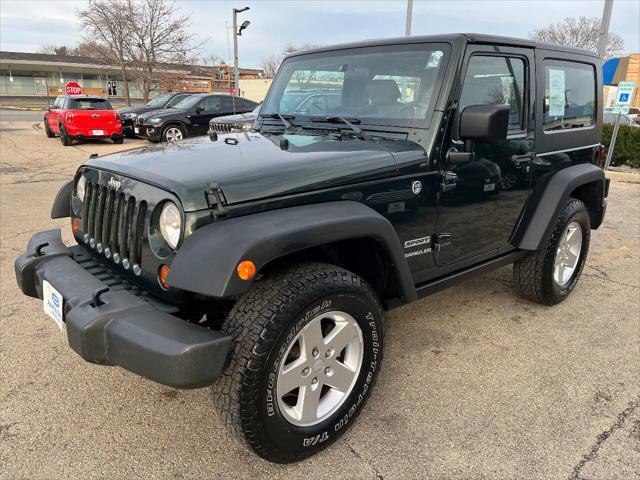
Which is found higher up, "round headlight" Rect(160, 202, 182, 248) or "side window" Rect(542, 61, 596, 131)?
"side window" Rect(542, 61, 596, 131)

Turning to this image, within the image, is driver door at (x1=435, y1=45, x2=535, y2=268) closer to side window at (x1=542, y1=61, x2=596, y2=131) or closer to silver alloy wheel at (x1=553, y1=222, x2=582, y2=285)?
side window at (x1=542, y1=61, x2=596, y2=131)

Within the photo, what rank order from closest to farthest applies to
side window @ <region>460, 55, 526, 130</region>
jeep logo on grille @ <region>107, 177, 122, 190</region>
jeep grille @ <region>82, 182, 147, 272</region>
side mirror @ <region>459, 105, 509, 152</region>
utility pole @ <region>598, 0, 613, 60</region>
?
jeep grille @ <region>82, 182, 147, 272</region>
jeep logo on grille @ <region>107, 177, 122, 190</region>
side mirror @ <region>459, 105, 509, 152</region>
side window @ <region>460, 55, 526, 130</region>
utility pole @ <region>598, 0, 613, 60</region>

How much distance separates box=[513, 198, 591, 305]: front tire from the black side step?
173 millimetres

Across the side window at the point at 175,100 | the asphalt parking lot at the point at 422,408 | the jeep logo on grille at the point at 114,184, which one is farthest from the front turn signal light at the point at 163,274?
the side window at the point at 175,100

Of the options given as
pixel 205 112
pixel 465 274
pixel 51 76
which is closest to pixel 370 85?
pixel 465 274

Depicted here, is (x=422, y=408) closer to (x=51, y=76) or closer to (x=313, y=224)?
(x=313, y=224)

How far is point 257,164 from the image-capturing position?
7.38ft

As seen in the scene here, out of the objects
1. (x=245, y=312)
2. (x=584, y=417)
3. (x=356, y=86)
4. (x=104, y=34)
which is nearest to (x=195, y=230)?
(x=245, y=312)

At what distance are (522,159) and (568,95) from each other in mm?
909

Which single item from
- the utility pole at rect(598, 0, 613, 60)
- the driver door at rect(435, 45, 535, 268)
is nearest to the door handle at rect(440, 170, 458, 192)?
the driver door at rect(435, 45, 535, 268)

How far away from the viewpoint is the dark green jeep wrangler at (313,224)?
1.92 meters

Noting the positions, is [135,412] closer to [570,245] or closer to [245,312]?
[245,312]

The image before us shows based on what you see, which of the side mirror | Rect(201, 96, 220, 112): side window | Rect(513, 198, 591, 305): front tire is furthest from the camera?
Rect(201, 96, 220, 112): side window

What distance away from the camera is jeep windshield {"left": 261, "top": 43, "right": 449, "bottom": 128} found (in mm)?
2807
